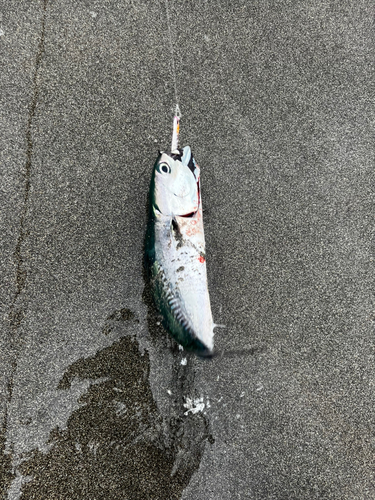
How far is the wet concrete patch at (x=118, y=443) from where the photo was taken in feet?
5.93

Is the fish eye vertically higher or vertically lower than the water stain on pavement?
higher

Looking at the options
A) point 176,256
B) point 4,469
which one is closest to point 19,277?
point 176,256

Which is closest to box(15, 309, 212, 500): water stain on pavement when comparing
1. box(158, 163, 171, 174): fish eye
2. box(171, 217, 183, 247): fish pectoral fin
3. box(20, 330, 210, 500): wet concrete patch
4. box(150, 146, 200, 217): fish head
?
box(20, 330, 210, 500): wet concrete patch

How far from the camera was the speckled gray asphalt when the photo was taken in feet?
6.09

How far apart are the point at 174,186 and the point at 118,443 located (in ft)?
5.43

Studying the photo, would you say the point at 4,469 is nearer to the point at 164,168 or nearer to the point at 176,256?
the point at 176,256

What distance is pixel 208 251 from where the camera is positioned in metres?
2.00

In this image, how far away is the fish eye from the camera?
1.68 m

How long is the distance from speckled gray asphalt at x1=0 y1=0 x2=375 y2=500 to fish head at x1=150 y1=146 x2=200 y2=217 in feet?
1.00

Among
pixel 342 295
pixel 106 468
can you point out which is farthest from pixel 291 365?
pixel 106 468

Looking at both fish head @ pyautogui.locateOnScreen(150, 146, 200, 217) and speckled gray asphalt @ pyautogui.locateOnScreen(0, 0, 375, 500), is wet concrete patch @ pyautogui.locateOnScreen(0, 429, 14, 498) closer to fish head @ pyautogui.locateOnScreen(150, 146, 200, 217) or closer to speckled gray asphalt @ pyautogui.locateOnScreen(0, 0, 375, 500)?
speckled gray asphalt @ pyautogui.locateOnScreen(0, 0, 375, 500)

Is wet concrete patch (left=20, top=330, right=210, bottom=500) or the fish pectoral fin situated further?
wet concrete patch (left=20, top=330, right=210, bottom=500)

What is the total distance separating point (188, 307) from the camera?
1.64 metres

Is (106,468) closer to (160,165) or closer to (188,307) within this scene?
(188,307)
